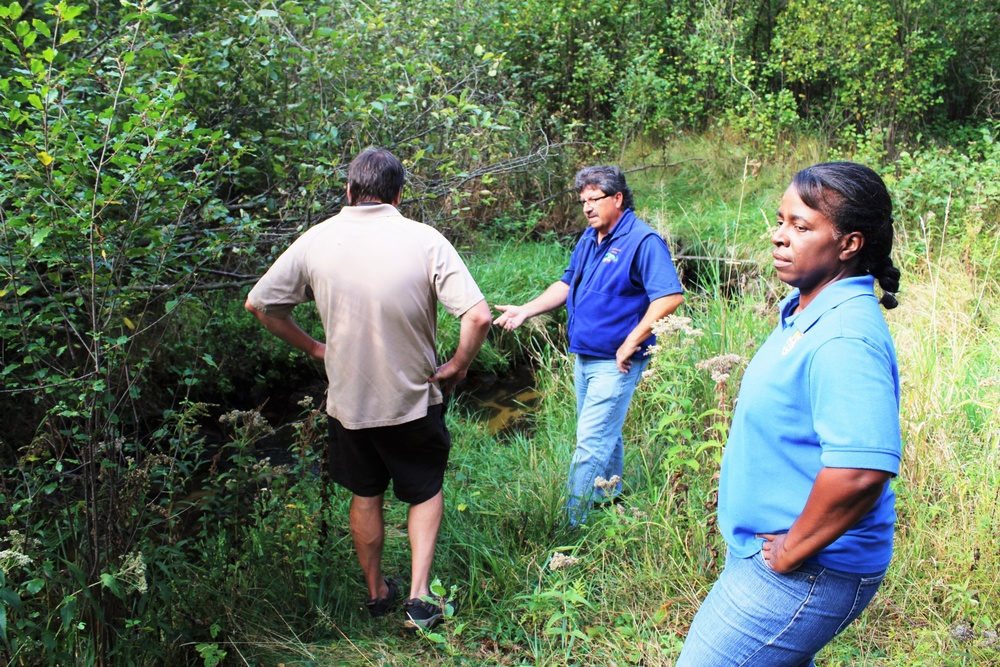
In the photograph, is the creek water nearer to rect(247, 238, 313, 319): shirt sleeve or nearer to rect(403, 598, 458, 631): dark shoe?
rect(403, 598, 458, 631): dark shoe

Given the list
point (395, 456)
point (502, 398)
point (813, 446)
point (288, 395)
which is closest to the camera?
point (813, 446)

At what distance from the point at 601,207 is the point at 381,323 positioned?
1.49 m

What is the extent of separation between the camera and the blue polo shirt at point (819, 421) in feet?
5.23

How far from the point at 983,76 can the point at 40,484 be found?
13.7 metres

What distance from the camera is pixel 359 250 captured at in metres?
3.10

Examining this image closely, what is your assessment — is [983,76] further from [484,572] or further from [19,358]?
[19,358]

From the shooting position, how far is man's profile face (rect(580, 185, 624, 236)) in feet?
13.3

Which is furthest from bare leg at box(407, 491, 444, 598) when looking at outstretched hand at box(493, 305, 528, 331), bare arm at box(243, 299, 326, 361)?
outstretched hand at box(493, 305, 528, 331)

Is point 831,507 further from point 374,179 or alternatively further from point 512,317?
point 512,317

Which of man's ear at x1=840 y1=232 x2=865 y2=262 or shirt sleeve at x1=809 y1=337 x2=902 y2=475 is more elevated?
man's ear at x1=840 y1=232 x2=865 y2=262

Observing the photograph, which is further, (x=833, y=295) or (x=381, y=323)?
(x=381, y=323)

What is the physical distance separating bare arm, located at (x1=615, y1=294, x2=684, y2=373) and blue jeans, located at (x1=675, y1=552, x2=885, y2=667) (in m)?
2.04

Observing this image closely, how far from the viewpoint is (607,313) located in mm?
4055

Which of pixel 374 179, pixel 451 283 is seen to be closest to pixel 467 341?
pixel 451 283
